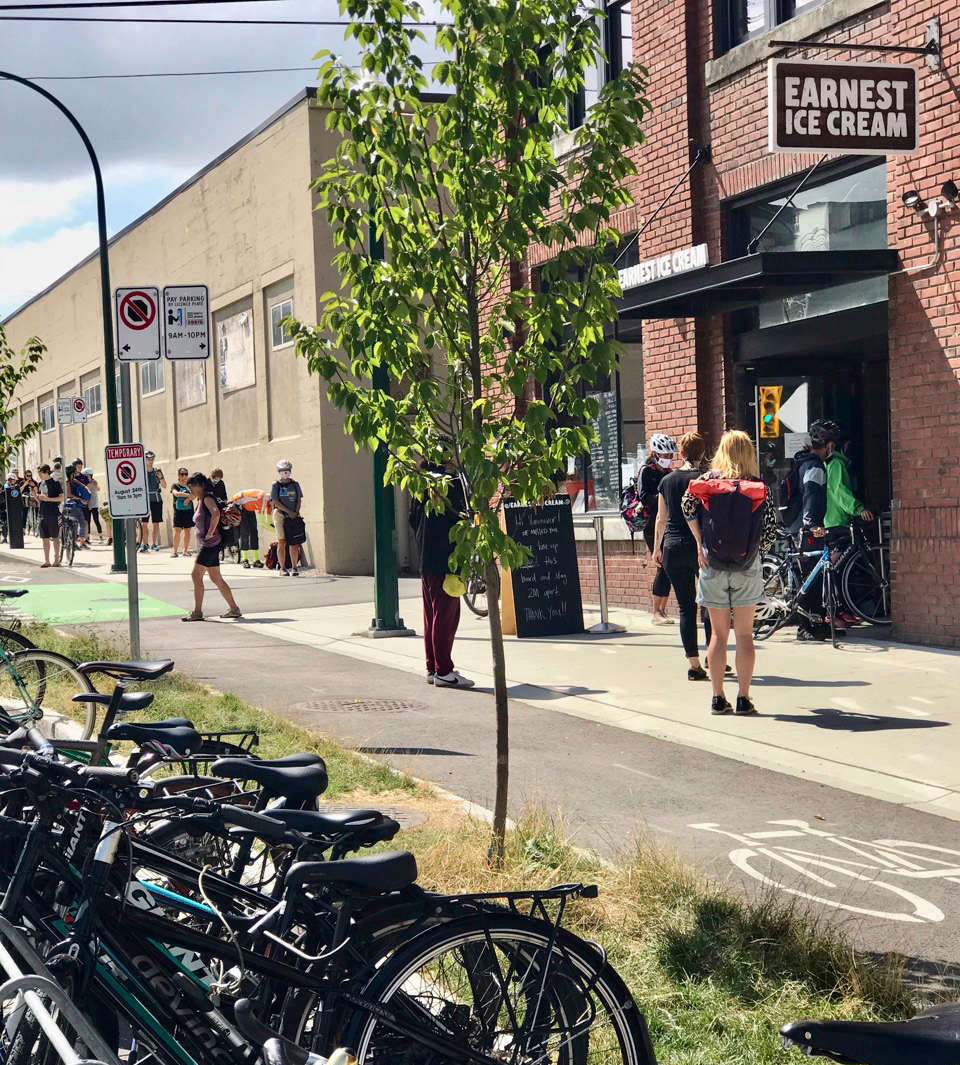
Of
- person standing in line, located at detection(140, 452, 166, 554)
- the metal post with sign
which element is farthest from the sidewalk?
person standing in line, located at detection(140, 452, 166, 554)

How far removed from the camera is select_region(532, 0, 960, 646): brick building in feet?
37.4

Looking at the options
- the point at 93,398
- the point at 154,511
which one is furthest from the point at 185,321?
the point at 93,398

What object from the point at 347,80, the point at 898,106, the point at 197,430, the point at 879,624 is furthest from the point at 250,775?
the point at 197,430

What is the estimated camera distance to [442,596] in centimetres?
1065

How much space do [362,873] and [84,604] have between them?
54.5 feet

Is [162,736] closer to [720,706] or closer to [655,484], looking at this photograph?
[720,706]

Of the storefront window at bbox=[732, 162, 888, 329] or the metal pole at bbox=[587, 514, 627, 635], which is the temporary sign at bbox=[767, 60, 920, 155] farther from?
the metal pole at bbox=[587, 514, 627, 635]

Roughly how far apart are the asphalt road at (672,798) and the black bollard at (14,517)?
2308 centimetres

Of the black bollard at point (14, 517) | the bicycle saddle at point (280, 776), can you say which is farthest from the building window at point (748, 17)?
the black bollard at point (14, 517)

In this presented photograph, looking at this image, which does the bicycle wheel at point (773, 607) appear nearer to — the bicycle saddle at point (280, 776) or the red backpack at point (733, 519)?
the red backpack at point (733, 519)

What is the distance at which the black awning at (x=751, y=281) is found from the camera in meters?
11.6

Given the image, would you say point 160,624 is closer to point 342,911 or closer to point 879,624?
point 879,624

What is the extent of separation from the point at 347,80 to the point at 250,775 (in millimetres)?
3137

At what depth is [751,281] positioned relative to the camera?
11875mm
